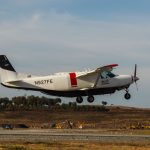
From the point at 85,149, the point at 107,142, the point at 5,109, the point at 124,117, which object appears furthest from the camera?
the point at 5,109

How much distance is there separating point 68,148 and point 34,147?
117 inches

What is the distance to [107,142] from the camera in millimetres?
50844

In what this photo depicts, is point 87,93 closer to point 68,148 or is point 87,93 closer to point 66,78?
point 66,78

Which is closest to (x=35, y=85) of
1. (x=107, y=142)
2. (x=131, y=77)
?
(x=131, y=77)

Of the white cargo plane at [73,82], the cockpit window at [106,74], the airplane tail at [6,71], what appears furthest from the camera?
the cockpit window at [106,74]

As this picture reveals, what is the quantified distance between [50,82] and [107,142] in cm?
1803

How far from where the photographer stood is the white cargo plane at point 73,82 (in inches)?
2621

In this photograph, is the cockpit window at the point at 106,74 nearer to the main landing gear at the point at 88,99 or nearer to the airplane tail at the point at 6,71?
the main landing gear at the point at 88,99

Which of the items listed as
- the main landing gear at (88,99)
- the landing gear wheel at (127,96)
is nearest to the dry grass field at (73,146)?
the landing gear wheel at (127,96)

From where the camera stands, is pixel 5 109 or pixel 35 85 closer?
pixel 35 85

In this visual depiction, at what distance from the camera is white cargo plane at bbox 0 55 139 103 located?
66562 mm

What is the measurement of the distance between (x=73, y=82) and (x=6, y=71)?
7.76m

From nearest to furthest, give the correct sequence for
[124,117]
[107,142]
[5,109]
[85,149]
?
[85,149], [107,142], [124,117], [5,109]

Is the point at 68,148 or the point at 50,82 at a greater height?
the point at 50,82
